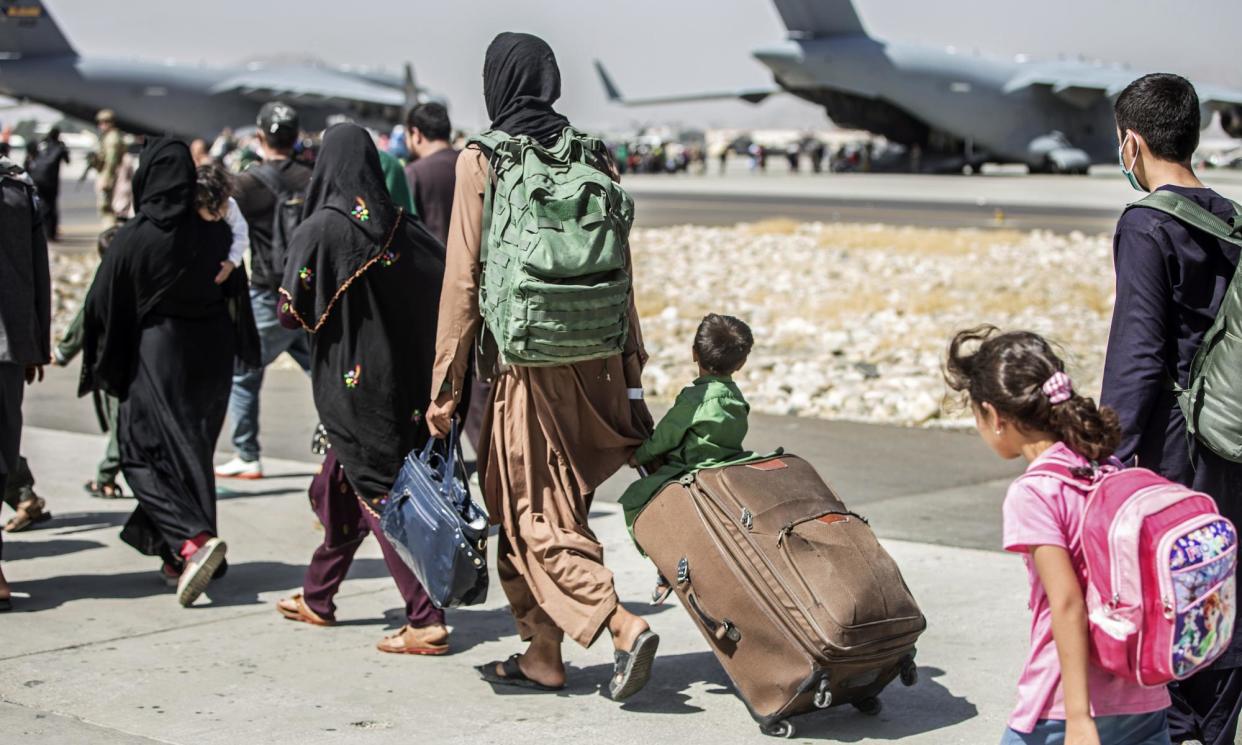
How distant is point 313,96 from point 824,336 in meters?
54.3

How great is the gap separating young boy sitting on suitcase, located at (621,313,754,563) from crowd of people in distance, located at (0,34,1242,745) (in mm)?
10

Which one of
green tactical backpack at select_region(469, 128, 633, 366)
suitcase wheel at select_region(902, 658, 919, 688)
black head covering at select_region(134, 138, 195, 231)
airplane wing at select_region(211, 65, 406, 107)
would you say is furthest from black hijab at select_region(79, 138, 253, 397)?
airplane wing at select_region(211, 65, 406, 107)

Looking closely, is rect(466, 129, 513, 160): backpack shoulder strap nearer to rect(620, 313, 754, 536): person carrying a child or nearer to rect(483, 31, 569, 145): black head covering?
rect(483, 31, 569, 145): black head covering

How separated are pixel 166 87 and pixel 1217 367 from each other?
61.9 meters

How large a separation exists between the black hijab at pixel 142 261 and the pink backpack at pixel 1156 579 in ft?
14.1

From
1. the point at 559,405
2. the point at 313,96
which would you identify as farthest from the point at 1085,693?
the point at 313,96

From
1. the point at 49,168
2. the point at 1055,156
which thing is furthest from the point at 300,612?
the point at 1055,156

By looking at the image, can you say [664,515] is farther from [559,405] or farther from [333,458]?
[333,458]

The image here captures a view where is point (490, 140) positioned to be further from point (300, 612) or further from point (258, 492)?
point (258, 492)

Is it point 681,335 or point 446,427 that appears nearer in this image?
point 446,427

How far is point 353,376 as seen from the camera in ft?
17.6

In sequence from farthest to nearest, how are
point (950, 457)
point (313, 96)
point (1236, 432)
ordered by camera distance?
point (313, 96) → point (950, 457) → point (1236, 432)

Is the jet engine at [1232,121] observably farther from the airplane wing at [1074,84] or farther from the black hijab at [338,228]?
the black hijab at [338,228]

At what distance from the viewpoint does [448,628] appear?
583cm
